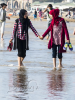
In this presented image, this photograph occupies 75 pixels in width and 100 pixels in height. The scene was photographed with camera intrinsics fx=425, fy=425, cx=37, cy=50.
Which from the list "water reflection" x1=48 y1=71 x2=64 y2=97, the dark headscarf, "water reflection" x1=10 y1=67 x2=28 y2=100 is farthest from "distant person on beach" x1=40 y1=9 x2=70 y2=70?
"water reflection" x1=10 y1=67 x2=28 y2=100

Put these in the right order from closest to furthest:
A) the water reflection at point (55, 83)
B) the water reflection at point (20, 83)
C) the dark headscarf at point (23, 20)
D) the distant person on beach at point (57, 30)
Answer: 1. the water reflection at point (20, 83)
2. the water reflection at point (55, 83)
3. the distant person on beach at point (57, 30)
4. the dark headscarf at point (23, 20)

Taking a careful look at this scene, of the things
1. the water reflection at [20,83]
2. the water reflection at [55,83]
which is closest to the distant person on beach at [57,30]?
the water reflection at [55,83]

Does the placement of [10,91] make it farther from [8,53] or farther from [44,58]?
[8,53]

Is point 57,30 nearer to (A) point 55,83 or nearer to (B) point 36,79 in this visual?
(B) point 36,79

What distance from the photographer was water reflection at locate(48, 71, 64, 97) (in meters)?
7.39

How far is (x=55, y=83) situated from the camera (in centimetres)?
831

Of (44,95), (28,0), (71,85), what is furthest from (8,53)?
(28,0)

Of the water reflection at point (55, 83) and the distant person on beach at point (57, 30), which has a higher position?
the distant person on beach at point (57, 30)

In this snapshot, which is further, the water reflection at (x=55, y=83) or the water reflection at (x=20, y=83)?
the water reflection at (x=55, y=83)

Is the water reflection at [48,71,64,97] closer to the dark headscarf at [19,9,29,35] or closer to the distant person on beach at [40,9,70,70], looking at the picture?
the distant person on beach at [40,9,70,70]

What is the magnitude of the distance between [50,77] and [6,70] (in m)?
1.41

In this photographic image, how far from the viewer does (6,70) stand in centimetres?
1002

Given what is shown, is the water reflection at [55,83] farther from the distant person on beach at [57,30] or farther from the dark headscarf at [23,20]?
the dark headscarf at [23,20]

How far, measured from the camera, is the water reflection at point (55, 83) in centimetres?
739
